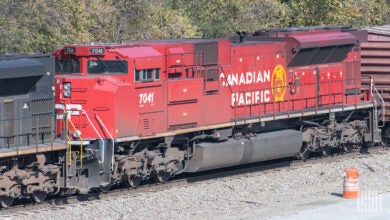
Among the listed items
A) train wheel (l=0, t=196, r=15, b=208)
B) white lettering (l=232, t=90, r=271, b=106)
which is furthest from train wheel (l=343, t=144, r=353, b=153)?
train wheel (l=0, t=196, r=15, b=208)

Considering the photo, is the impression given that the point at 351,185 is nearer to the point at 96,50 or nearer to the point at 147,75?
the point at 147,75

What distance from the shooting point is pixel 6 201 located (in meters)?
17.2

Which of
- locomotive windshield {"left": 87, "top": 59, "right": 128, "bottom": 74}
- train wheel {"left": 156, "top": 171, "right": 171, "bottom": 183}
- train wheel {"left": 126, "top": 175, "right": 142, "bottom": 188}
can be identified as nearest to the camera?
locomotive windshield {"left": 87, "top": 59, "right": 128, "bottom": 74}

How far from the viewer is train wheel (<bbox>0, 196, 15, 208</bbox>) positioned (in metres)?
17.0

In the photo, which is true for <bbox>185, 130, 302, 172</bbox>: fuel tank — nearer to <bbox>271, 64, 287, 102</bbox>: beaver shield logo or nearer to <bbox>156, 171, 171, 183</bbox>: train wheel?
<bbox>156, 171, 171, 183</bbox>: train wheel

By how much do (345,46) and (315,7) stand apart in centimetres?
963

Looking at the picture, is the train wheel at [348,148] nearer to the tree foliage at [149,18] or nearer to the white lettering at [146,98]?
the tree foliage at [149,18]

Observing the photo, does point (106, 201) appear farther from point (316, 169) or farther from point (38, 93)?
point (316, 169)

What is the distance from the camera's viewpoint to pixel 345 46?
81.5 feet

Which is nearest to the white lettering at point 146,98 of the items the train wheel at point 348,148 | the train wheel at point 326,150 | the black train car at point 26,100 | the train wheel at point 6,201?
the black train car at point 26,100

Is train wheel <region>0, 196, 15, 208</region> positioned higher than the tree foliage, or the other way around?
the tree foliage

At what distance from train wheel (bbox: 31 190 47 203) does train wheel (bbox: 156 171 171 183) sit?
10.9 ft

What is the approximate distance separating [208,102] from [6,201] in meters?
5.93

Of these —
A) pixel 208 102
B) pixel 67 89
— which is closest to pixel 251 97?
pixel 208 102
